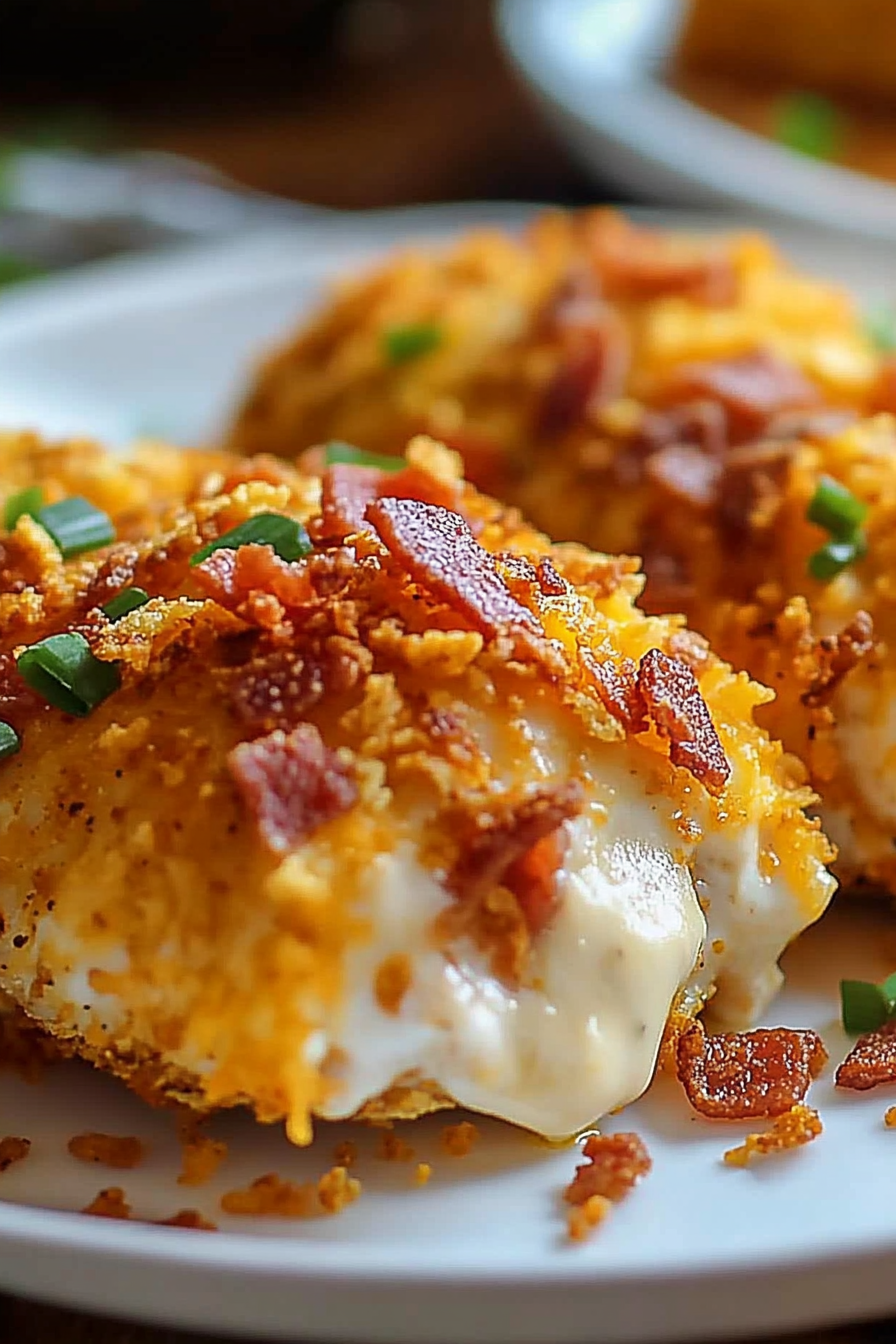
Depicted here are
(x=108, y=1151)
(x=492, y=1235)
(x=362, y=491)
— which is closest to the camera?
(x=492, y=1235)

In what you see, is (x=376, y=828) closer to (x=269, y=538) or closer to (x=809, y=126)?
(x=269, y=538)

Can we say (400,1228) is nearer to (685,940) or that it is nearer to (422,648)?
(685,940)

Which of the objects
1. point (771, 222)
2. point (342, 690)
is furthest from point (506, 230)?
point (342, 690)

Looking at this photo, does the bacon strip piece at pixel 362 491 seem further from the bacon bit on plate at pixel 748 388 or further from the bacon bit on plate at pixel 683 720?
the bacon bit on plate at pixel 748 388

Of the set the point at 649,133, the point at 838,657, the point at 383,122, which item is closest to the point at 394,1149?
the point at 838,657

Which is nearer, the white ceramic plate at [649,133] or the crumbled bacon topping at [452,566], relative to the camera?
the crumbled bacon topping at [452,566]

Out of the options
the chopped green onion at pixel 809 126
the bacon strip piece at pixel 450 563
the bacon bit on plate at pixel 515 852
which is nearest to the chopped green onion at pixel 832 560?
the bacon strip piece at pixel 450 563
